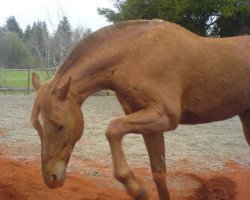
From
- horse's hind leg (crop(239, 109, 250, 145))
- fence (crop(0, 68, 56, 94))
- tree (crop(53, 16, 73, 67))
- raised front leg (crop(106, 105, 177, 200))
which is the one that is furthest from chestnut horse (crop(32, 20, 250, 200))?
tree (crop(53, 16, 73, 67))

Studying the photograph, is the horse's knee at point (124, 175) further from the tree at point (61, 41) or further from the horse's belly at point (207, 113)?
the tree at point (61, 41)

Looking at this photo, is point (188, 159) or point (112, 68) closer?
point (112, 68)

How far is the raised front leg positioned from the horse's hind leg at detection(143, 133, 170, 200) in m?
0.71

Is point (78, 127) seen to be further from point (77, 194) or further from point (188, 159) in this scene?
point (188, 159)

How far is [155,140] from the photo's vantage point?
4648 millimetres

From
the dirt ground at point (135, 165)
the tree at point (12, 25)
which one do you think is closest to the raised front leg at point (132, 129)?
the dirt ground at point (135, 165)

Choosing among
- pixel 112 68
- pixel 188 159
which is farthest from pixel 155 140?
pixel 188 159

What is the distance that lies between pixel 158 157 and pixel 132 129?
43.8 inches

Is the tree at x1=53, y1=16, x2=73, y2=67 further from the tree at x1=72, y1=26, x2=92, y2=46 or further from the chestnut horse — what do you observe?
the chestnut horse

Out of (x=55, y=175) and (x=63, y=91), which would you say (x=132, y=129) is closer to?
(x=63, y=91)

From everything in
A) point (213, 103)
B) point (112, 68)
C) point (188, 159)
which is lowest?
point (188, 159)

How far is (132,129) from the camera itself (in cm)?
370

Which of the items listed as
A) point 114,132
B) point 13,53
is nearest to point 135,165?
point 114,132

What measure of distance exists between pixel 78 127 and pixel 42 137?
0.34 m
